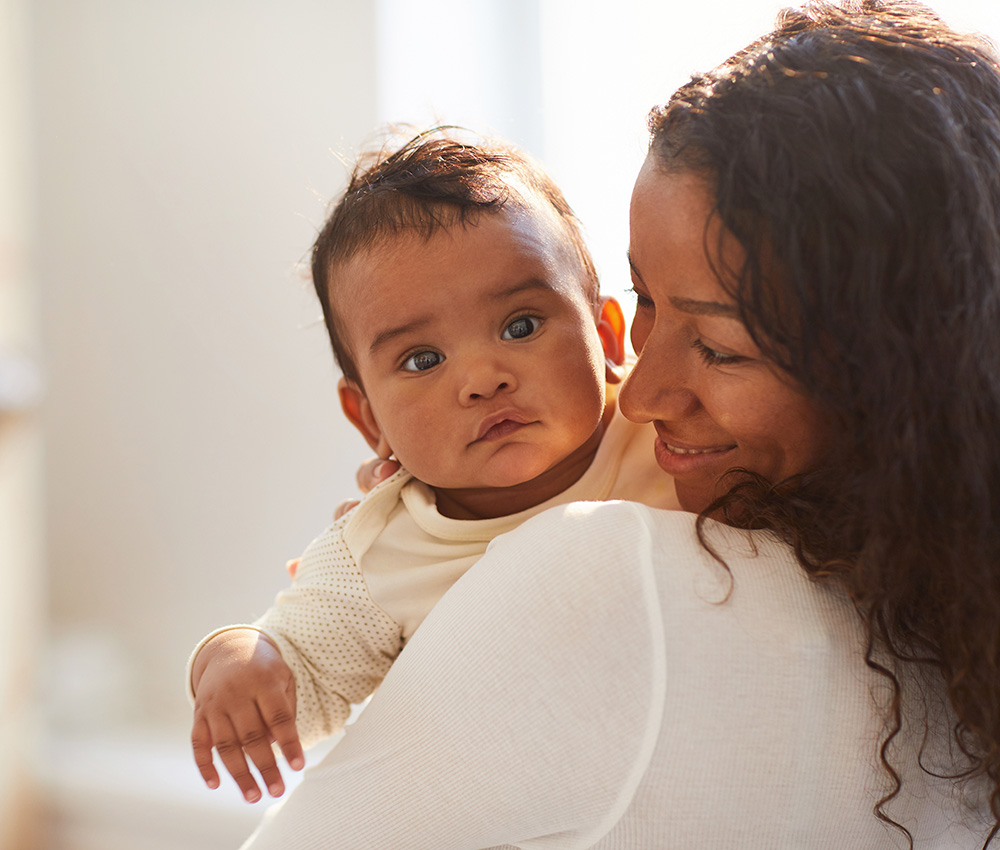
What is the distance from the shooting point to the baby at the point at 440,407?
1.09m

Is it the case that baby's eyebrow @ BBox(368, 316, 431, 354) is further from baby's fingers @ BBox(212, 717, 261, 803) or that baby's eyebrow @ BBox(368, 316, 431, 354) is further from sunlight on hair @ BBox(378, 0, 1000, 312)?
sunlight on hair @ BBox(378, 0, 1000, 312)

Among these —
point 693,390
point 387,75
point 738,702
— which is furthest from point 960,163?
point 387,75

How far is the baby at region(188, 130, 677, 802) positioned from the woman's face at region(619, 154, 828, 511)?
0.66ft

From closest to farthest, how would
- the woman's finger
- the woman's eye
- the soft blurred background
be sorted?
the woman's eye < the woman's finger < the soft blurred background

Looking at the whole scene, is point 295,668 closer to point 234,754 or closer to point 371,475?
point 234,754

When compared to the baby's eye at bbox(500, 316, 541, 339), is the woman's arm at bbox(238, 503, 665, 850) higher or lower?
lower

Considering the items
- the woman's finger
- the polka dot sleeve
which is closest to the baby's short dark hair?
the woman's finger

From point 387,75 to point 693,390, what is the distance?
175cm

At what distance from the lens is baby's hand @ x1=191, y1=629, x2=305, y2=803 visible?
37.7 inches

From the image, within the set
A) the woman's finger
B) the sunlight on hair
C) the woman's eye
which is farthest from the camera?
the sunlight on hair

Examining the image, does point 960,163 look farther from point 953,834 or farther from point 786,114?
point 953,834

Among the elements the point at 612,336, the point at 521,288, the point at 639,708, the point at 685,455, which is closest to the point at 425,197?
the point at 521,288

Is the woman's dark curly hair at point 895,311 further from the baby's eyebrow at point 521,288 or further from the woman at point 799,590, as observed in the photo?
the baby's eyebrow at point 521,288

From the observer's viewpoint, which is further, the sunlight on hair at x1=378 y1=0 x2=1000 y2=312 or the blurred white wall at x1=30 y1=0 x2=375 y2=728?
the blurred white wall at x1=30 y1=0 x2=375 y2=728
